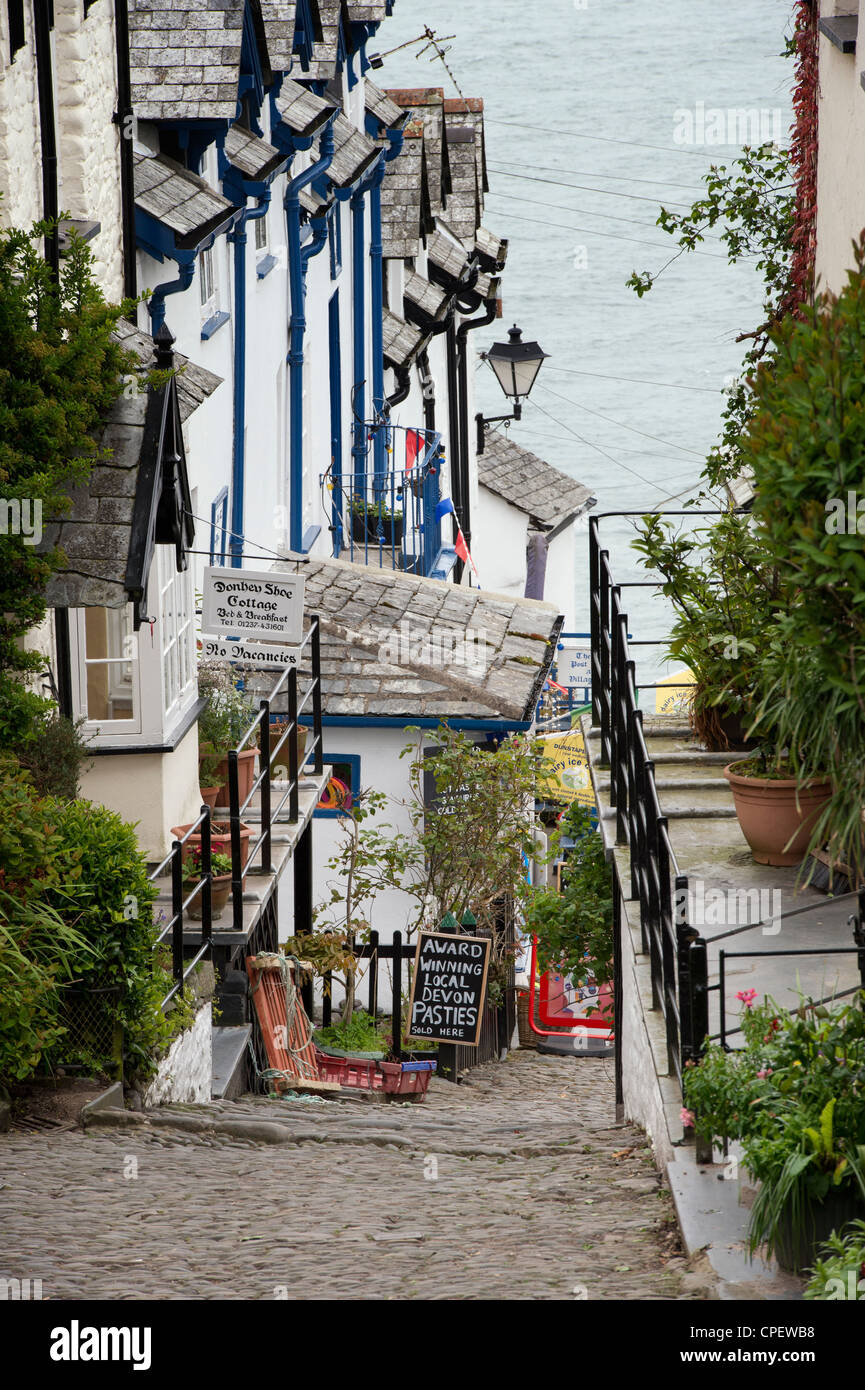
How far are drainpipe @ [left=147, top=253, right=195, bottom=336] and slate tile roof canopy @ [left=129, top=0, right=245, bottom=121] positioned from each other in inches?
44.0

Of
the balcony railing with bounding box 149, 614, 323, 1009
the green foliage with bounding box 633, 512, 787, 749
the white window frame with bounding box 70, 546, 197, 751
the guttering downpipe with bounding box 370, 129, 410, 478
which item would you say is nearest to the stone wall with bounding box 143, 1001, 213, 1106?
the balcony railing with bounding box 149, 614, 323, 1009

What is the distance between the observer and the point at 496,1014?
48.7ft

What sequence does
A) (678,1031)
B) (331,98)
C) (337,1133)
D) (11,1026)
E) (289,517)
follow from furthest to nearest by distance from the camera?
(331,98) → (289,517) → (337,1133) → (11,1026) → (678,1031)

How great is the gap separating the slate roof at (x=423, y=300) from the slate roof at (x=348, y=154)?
3548 millimetres

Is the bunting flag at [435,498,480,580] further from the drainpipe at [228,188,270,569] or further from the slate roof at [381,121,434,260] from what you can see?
the drainpipe at [228,188,270,569]

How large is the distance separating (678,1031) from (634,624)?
25.7 m

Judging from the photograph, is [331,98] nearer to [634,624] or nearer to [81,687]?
[81,687]

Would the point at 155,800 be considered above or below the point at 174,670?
below

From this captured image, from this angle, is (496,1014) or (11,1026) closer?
(11,1026)

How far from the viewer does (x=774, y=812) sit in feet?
24.1

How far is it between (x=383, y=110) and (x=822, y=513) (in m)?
18.1
